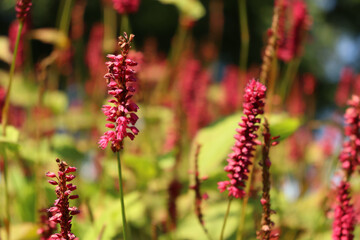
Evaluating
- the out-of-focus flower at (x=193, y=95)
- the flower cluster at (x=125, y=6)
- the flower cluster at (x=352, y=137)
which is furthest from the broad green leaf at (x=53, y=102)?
the flower cluster at (x=352, y=137)

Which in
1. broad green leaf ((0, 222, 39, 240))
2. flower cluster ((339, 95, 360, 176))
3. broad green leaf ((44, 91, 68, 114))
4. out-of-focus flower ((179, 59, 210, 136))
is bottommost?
broad green leaf ((0, 222, 39, 240))

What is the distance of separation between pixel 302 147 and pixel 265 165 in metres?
1.53

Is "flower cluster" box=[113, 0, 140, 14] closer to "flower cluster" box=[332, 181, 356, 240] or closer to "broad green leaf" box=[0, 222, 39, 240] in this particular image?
"broad green leaf" box=[0, 222, 39, 240]

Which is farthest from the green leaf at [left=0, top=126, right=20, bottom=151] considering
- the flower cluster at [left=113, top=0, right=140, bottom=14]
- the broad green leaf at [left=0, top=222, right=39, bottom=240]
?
the flower cluster at [left=113, top=0, right=140, bottom=14]

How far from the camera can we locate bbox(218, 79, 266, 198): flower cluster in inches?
28.0

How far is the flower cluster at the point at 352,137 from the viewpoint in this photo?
0.89 meters

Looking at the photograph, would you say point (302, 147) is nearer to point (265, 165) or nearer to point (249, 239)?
point (249, 239)

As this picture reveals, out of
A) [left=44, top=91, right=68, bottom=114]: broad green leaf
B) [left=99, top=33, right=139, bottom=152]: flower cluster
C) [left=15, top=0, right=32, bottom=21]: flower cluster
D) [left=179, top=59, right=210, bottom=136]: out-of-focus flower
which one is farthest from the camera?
[left=44, top=91, right=68, bottom=114]: broad green leaf

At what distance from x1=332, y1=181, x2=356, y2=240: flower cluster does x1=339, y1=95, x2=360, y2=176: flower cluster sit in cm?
8

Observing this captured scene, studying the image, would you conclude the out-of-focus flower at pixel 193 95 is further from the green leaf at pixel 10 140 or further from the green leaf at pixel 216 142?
the green leaf at pixel 10 140

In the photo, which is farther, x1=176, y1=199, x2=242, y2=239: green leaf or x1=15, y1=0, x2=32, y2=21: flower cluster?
x1=176, y1=199, x2=242, y2=239: green leaf

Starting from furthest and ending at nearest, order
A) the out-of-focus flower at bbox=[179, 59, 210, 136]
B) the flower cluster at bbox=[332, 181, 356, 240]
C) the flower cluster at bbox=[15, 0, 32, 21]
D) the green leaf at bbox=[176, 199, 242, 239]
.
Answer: the out-of-focus flower at bbox=[179, 59, 210, 136] → the green leaf at bbox=[176, 199, 242, 239] → the flower cluster at bbox=[15, 0, 32, 21] → the flower cluster at bbox=[332, 181, 356, 240]

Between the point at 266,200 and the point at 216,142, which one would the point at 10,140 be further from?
the point at 216,142

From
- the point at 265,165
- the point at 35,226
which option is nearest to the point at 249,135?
the point at 265,165
